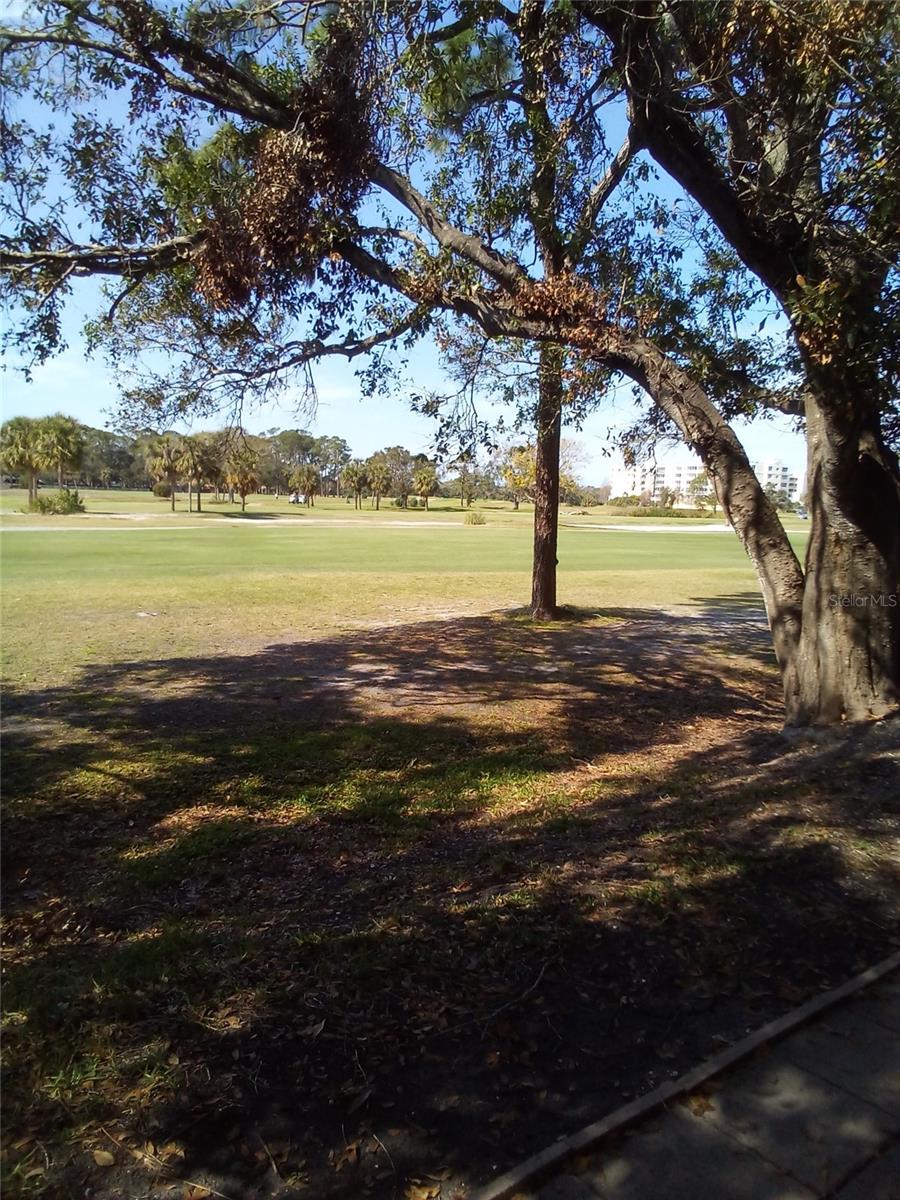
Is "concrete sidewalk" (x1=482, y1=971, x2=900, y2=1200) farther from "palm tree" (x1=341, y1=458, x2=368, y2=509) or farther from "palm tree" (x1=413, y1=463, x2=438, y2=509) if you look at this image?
"palm tree" (x1=341, y1=458, x2=368, y2=509)

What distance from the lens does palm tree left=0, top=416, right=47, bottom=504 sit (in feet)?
96.7

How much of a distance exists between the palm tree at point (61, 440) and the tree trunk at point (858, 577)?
1546 inches

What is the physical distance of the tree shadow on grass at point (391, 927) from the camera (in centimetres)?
281

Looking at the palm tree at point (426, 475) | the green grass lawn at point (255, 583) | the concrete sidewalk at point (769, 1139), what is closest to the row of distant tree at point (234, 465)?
the palm tree at point (426, 475)

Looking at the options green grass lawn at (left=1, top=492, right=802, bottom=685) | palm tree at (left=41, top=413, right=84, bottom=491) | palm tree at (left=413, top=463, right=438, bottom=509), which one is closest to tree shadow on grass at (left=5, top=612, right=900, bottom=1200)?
palm tree at (left=413, top=463, right=438, bottom=509)

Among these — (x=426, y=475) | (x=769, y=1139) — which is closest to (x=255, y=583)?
(x=426, y=475)

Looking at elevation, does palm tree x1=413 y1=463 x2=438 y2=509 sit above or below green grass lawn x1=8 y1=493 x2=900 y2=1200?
above

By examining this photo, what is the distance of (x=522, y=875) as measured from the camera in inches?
194

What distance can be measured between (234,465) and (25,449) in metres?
30.8

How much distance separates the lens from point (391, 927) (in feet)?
14.0

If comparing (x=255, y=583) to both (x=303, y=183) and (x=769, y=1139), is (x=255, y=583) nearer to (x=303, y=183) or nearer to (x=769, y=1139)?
(x=303, y=183)

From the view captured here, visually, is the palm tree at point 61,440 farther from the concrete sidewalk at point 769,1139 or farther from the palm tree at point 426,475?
the concrete sidewalk at point 769,1139

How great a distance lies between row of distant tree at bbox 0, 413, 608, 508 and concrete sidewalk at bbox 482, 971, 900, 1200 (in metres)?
7.12

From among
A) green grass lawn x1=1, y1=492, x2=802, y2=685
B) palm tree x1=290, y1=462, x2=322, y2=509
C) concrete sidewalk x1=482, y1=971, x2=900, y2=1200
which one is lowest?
green grass lawn x1=1, y1=492, x2=802, y2=685
